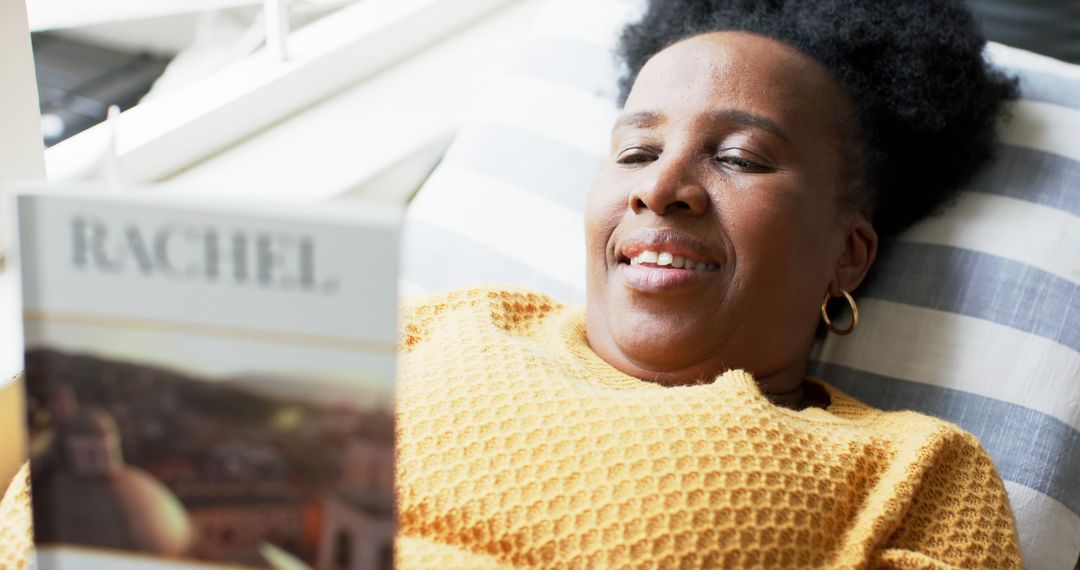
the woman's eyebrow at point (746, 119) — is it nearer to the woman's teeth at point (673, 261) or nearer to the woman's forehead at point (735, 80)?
the woman's forehead at point (735, 80)

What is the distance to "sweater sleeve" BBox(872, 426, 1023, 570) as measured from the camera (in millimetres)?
1029

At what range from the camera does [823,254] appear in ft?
4.34

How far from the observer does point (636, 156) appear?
134 centimetres

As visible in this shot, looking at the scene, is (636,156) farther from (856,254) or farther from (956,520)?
(956,520)

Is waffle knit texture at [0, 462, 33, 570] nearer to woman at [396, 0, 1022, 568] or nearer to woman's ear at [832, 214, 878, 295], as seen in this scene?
woman at [396, 0, 1022, 568]

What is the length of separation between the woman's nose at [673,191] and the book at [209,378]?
69 cm

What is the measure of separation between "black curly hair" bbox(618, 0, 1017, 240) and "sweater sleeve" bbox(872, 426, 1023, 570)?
432mm

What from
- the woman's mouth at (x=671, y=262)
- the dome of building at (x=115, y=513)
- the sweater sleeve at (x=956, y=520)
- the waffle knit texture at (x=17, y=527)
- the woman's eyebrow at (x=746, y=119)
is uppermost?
the woman's eyebrow at (x=746, y=119)

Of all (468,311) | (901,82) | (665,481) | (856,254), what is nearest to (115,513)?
(665,481)

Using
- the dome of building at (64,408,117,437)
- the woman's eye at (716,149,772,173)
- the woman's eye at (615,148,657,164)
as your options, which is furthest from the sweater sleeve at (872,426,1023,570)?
the dome of building at (64,408,117,437)

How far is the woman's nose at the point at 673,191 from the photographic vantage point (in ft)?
3.99

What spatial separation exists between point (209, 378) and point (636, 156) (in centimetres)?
84

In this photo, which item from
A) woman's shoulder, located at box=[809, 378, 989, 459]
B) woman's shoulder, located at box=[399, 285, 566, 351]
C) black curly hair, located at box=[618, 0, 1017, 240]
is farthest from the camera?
black curly hair, located at box=[618, 0, 1017, 240]

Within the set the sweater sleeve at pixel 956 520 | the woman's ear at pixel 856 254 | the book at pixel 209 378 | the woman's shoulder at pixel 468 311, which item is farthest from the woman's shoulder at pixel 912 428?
the book at pixel 209 378
